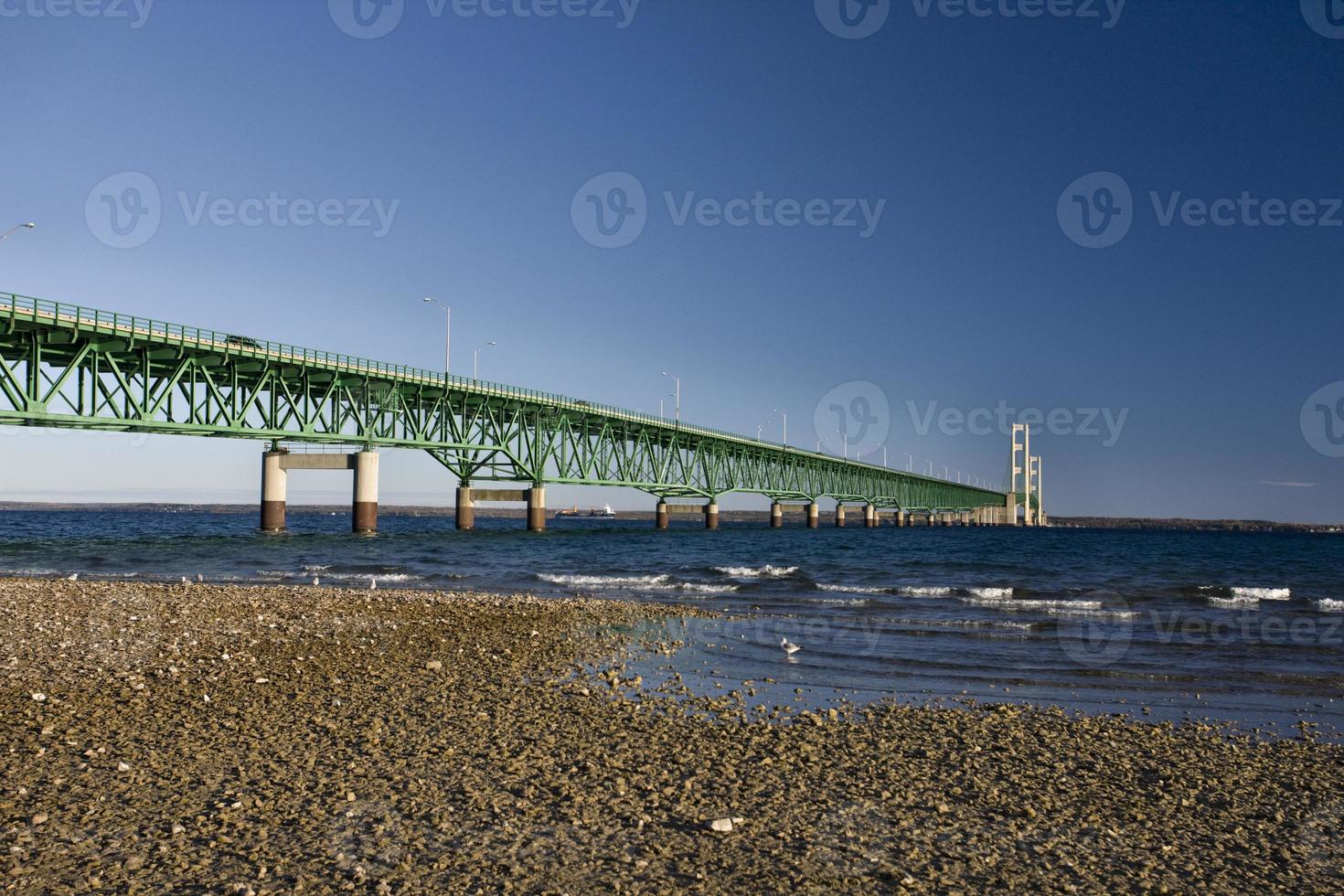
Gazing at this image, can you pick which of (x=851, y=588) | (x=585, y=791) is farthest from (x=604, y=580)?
(x=585, y=791)

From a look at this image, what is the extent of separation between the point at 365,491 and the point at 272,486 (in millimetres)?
8013

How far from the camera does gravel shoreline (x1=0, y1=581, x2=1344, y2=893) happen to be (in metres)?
6.24

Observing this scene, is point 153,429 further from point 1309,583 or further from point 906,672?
point 1309,583

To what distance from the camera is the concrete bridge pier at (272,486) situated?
76.6 metres

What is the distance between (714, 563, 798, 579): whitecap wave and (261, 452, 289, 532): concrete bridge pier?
1994 inches

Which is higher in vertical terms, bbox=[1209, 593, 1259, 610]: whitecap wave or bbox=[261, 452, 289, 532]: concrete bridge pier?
bbox=[261, 452, 289, 532]: concrete bridge pier

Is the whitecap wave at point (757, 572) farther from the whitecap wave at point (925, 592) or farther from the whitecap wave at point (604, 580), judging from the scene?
the whitecap wave at point (925, 592)

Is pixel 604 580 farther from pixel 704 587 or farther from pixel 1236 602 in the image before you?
pixel 1236 602

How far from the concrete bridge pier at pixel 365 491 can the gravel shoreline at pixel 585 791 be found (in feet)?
215

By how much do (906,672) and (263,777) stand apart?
35.5ft

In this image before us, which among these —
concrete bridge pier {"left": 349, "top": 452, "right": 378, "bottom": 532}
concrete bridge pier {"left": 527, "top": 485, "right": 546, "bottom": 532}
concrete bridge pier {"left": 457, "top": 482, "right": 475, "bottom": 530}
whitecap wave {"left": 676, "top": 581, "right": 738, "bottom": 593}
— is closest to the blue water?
whitecap wave {"left": 676, "top": 581, "right": 738, "bottom": 593}

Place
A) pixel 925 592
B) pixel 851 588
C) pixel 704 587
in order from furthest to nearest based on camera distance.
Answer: pixel 851 588, pixel 704 587, pixel 925 592

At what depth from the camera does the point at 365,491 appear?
77.9 metres

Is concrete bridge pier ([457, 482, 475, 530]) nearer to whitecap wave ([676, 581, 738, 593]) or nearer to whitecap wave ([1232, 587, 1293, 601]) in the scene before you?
whitecap wave ([676, 581, 738, 593])
